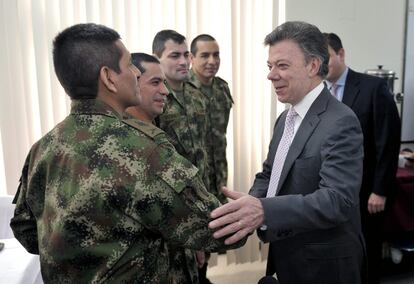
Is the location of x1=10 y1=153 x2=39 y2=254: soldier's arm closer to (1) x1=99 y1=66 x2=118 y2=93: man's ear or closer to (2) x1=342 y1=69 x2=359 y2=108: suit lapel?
(1) x1=99 y1=66 x2=118 y2=93: man's ear

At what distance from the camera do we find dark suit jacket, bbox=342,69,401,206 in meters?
2.17

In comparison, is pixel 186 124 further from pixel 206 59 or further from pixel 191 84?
pixel 206 59

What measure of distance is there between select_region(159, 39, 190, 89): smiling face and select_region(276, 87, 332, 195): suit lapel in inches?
48.3

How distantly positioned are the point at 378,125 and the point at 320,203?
1.28 m

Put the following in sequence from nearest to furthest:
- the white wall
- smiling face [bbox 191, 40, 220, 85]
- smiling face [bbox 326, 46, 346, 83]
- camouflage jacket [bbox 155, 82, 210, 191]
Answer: camouflage jacket [bbox 155, 82, 210, 191] < smiling face [bbox 326, 46, 346, 83] < smiling face [bbox 191, 40, 220, 85] < the white wall

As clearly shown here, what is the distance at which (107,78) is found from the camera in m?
0.86

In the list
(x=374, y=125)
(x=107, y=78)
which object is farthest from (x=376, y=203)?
(x=107, y=78)

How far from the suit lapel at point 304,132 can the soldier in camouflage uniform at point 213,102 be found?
1448 millimetres

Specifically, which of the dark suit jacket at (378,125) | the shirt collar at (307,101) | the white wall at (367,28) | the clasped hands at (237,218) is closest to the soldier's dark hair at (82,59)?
the clasped hands at (237,218)

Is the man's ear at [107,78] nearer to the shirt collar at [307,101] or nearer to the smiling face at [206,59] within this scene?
the shirt collar at [307,101]

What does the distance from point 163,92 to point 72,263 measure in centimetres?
106

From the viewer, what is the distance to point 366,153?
7.38ft

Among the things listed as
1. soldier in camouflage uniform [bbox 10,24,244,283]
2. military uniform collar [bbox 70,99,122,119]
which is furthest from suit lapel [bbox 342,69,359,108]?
military uniform collar [bbox 70,99,122,119]

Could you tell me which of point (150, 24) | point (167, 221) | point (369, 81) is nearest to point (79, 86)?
point (167, 221)
